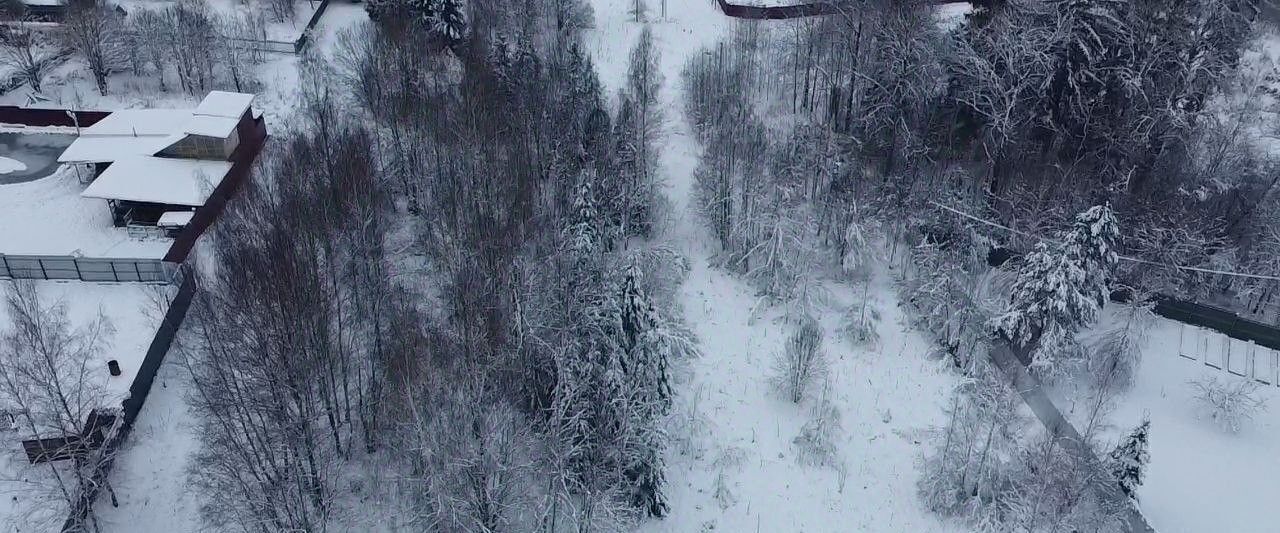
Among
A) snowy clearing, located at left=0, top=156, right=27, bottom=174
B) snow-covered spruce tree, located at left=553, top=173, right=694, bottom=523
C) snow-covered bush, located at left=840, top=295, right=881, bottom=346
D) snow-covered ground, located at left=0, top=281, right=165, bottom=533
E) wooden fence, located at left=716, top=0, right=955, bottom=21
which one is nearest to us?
snow-covered ground, located at left=0, top=281, right=165, bottom=533

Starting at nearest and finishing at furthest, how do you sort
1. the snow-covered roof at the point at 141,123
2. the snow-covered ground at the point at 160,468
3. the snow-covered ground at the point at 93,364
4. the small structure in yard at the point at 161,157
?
1. the snow-covered ground at the point at 93,364
2. the snow-covered ground at the point at 160,468
3. the small structure in yard at the point at 161,157
4. the snow-covered roof at the point at 141,123

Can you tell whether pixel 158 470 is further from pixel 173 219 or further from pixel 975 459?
pixel 975 459

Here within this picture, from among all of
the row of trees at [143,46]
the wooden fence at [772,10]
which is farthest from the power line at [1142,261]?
the row of trees at [143,46]

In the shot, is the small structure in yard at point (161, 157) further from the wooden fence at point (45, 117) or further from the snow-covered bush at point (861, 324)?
the snow-covered bush at point (861, 324)

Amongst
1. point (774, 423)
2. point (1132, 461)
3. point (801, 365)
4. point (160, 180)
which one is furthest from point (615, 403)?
point (160, 180)

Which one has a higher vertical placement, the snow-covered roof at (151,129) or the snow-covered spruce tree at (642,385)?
the snow-covered roof at (151,129)

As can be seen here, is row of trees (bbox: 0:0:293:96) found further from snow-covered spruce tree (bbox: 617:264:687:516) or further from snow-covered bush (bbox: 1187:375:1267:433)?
snow-covered bush (bbox: 1187:375:1267:433)

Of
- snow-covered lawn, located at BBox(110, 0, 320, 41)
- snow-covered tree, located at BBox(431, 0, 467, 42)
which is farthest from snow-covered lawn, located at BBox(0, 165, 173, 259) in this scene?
snow-covered tree, located at BBox(431, 0, 467, 42)
